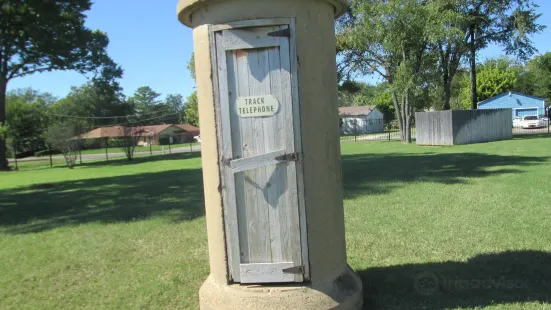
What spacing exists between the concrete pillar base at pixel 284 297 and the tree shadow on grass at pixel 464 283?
1.39 feet

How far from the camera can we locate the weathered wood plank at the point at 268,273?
11.4ft

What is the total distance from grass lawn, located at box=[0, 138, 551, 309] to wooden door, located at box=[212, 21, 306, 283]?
116 centimetres

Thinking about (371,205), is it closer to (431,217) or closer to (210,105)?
(431,217)

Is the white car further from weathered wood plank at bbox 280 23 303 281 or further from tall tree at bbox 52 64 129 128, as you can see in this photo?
tall tree at bbox 52 64 129 128

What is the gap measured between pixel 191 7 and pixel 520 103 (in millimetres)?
53368

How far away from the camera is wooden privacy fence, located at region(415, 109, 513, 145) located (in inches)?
985

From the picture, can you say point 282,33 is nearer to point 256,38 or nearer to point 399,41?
point 256,38

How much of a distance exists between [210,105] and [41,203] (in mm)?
9906

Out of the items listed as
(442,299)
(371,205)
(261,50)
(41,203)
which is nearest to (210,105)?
(261,50)

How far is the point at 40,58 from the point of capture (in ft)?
100.0

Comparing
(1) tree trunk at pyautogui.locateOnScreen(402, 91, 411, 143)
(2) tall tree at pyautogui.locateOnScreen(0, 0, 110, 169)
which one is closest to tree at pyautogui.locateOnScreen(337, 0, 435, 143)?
(1) tree trunk at pyautogui.locateOnScreen(402, 91, 411, 143)

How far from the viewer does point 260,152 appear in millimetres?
3414

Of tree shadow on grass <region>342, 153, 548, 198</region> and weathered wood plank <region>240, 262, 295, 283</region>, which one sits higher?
weathered wood plank <region>240, 262, 295, 283</region>

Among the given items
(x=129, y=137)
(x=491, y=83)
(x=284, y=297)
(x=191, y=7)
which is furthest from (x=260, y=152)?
(x=491, y=83)
